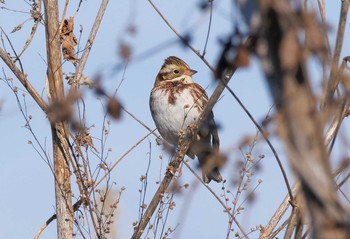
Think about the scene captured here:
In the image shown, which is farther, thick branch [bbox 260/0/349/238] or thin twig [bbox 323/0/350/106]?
thin twig [bbox 323/0/350/106]

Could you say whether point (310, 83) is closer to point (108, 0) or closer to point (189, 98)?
point (108, 0)

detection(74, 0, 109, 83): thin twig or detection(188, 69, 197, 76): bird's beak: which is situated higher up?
detection(188, 69, 197, 76): bird's beak

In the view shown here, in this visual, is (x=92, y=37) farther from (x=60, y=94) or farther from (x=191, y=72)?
(x=191, y=72)

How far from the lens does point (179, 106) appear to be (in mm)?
6738

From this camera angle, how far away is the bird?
6.71m

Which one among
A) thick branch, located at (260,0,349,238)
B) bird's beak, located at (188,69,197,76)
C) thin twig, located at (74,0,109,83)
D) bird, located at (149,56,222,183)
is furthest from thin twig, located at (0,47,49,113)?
thick branch, located at (260,0,349,238)

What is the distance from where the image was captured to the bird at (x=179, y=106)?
6.71 m

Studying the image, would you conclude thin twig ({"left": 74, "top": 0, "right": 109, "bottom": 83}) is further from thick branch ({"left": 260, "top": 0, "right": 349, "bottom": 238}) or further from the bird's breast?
thick branch ({"left": 260, "top": 0, "right": 349, "bottom": 238})

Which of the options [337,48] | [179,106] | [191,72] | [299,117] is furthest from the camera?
[191,72]

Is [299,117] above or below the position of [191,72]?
below

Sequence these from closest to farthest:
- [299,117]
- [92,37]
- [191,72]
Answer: [299,117], [92,37], [191,72]

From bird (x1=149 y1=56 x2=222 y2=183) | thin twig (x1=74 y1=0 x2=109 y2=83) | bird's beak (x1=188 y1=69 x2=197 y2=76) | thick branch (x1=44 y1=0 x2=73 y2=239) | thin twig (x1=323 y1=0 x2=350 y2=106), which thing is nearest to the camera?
thin twig (x1=323 y1=0 x2=350 y2=106)

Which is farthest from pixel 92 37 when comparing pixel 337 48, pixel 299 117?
pixel 299 117

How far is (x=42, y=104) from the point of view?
4102 mm
